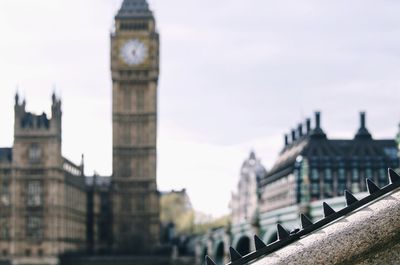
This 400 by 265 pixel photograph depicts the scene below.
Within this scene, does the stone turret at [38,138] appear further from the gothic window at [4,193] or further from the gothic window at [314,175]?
the gothic window at [314,175]

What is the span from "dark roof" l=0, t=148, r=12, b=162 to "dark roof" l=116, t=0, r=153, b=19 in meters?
23.4

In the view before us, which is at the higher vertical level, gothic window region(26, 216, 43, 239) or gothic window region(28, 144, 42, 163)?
gothic window region(28, 144, 42, 163)

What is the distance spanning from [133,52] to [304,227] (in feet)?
358

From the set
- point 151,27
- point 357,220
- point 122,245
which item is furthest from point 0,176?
point 357,220

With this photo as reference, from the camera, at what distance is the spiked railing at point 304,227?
8.43 metres

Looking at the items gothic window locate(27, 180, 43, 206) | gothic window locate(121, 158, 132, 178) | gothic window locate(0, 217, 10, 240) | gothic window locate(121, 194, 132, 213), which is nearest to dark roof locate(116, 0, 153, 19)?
gothic window locate(121, 158, 132, 178)

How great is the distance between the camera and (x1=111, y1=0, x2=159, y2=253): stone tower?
11294 centimetres

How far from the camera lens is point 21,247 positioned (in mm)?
97750

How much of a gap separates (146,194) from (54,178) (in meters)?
16.4

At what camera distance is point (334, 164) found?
112 m

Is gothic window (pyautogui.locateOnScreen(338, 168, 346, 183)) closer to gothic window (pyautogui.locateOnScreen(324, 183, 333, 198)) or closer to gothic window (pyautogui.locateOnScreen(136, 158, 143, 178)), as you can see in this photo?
gothic window (pyautogui.locateOnScreen(324, 183, 333, 198))

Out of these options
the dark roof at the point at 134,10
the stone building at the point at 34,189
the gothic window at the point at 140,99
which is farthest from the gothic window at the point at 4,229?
the dark roof at the point at 134,10

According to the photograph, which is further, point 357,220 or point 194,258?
point 194,258

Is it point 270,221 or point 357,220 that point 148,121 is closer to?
point 270,221
